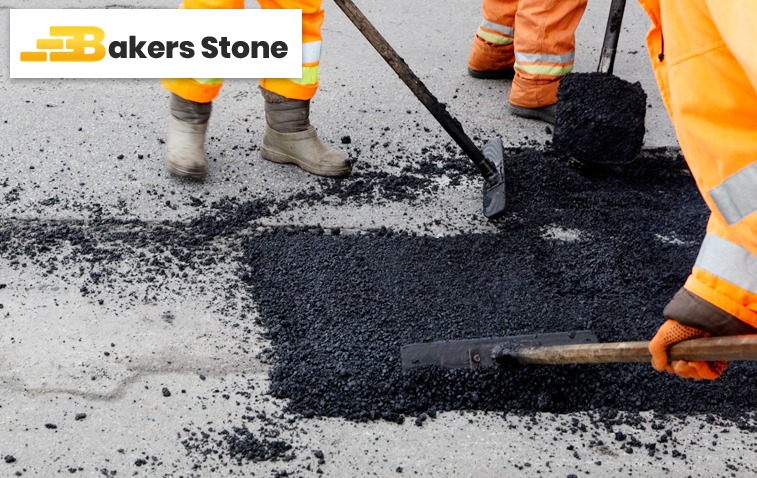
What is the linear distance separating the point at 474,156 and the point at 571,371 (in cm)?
117

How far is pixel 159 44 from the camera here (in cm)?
337

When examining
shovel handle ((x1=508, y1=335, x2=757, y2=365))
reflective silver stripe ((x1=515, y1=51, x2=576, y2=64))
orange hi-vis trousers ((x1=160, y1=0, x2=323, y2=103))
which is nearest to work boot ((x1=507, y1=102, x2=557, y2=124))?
reflective silver stripe ((x1=515, y1=51, x2=576, y2=64))

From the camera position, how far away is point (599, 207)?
9.78 feet

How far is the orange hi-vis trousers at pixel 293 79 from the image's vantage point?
294 cm

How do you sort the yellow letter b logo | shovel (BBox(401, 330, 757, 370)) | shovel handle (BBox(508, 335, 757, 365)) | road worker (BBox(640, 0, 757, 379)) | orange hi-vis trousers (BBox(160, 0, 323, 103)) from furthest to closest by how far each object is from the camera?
the yellow letter b logo < orange hi-vis trousers (BBox(160, 0, 323, 103)) < shovel (BBox(401, 330, 757, 370)) < shovel handle (BBox(508, 335, 757, 365)) < road worker (BBox(640, 0, 757, 379))

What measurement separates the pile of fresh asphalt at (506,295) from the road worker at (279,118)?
1.72 ft

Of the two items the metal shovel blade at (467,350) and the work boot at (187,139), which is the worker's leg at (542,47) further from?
the metal shovel blade at (467,350)

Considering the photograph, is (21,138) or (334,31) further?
(334,31)

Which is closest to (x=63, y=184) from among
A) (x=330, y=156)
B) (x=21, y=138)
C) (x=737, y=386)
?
(x=21, y=138)

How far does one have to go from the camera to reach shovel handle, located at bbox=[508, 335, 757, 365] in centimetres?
136

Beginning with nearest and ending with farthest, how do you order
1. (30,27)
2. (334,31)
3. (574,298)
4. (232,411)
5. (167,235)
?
(232,411)
(574,298)
(167,235)
(30,27)
(334,31)

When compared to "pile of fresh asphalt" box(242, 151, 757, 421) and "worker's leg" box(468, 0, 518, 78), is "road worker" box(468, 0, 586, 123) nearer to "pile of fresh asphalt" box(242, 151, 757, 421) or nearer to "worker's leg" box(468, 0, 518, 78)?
"worker's leg" box(468, 0, 518, 78)

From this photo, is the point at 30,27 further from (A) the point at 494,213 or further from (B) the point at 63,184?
(A) the point at 494,213

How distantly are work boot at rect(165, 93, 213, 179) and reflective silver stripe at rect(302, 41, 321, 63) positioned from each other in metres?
0.50
